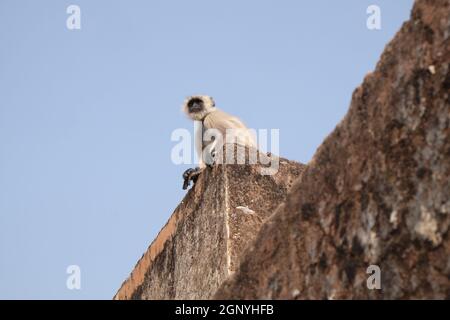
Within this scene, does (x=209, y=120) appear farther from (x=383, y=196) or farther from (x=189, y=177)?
(x=383, y=196)

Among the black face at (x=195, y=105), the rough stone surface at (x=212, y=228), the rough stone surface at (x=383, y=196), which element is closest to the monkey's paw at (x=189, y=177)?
the rough stone surface at (x=212, y=228)

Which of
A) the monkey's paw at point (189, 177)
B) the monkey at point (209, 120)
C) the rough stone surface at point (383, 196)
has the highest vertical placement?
the monkey at point (209, 120)

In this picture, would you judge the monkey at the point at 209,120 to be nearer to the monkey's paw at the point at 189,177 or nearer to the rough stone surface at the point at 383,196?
the monkey's paw at the point at 189,177

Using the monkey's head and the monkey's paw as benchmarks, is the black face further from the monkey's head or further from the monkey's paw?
the monkey's paw

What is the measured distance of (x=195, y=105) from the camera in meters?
12.3

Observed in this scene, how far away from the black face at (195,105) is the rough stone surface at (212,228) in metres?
5.42

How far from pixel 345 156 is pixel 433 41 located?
1.73 feet

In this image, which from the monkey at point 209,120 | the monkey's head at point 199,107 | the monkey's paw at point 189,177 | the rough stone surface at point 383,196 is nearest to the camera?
the rough stone surface at point 383,196

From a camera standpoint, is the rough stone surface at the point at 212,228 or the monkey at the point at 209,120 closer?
the rough stone surface at the point at 212,228

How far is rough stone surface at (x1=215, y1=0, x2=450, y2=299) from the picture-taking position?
263cm

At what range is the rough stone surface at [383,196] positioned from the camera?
263 cm
